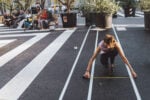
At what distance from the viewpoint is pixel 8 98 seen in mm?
8766

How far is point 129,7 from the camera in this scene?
3334cm

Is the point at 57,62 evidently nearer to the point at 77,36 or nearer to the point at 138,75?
the point at 138,75

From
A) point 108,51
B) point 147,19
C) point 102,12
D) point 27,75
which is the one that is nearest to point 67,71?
point 27,75

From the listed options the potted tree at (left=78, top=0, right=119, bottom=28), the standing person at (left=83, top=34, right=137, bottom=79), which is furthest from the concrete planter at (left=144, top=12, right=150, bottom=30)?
the standing person at (left=83, top=34, right=137, bottom=79)

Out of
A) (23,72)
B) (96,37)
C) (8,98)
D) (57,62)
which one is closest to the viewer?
(8,98)

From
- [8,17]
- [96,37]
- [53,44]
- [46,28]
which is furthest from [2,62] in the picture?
[8,17]

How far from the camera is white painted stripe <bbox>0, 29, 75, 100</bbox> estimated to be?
30.2ft

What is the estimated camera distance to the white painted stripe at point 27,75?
9.20 metres

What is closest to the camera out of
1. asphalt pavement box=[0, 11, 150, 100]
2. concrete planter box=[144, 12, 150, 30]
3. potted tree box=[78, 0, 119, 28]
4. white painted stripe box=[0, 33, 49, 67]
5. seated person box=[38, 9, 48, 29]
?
asphalt pavement box=[0, 11, 150, 100]

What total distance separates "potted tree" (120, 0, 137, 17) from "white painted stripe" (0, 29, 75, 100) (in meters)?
17.6

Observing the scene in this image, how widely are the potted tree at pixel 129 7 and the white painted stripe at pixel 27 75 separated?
17646 mm

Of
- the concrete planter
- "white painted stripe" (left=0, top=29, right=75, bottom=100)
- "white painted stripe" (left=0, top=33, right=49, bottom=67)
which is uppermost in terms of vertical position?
the concrete planter

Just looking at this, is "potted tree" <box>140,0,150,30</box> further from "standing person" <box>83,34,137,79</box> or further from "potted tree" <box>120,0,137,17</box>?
"potted tree" <box>120,0,137,17</box>

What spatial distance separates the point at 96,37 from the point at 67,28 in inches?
219
